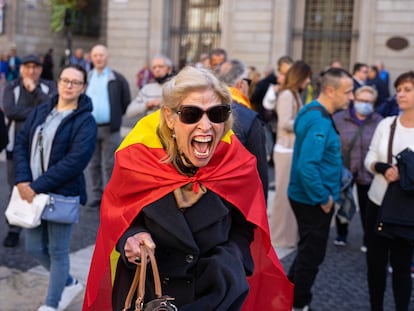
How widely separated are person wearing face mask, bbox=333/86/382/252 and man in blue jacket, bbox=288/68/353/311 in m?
1.75

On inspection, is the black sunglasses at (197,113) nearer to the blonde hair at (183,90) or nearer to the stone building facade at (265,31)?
the blonde hair at (183,90)

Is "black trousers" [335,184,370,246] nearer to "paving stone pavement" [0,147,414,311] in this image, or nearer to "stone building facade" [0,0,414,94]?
"paving stone pavement" [0,147,414,311]

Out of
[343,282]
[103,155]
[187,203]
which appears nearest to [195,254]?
[187,203]

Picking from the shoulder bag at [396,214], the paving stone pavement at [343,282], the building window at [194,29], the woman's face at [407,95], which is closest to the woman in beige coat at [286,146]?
the paving stone pavement at [343,282]

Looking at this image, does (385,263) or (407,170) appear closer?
(407,170)

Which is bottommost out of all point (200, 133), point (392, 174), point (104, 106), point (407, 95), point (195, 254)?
point (195, 254)

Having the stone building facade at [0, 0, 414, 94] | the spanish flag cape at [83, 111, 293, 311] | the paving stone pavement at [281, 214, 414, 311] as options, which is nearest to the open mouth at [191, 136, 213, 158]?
the spanish flag cape at [83, 111, 293, 311]

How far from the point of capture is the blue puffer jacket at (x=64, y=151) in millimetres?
4734

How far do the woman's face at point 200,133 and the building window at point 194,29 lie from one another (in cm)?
1841

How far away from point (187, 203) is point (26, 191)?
239 cm

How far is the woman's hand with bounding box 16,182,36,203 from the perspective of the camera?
4.77 metres

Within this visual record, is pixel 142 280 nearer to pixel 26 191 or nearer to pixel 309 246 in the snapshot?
pixel 26 191

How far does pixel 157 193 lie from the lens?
8.96 ft

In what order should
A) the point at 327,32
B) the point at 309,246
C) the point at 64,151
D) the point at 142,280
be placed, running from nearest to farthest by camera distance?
the point at 142,280, the point at 64,151, the point at 309,246, the point at 327,32
